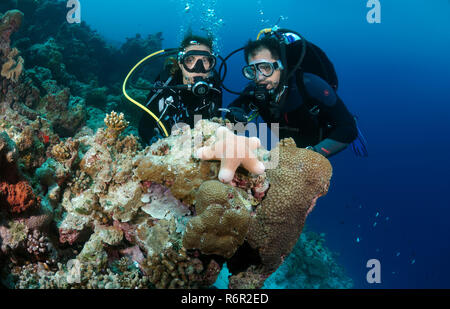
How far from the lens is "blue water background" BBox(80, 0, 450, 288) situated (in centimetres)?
3591

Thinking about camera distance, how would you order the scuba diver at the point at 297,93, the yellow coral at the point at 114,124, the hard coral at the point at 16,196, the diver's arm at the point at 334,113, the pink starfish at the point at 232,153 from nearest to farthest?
the pink starfish at the point at 232,153 < the hard coral at the point at 16,196 < the yellow coral at the point at 114,124 < the diver's arm at the point at 334,113 < the scuba diver at the point at 297,93

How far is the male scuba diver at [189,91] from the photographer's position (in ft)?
15.0

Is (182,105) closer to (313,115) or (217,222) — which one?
(313,115)

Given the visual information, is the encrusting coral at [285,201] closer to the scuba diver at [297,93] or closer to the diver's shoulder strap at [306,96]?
the scuba diver at [297,93]

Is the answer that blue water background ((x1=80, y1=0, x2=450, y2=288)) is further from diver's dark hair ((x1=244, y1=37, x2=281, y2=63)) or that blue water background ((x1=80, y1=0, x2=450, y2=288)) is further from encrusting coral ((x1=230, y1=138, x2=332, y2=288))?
encrusting coral ((x1=230, y1=138, x2=332, y2=288))

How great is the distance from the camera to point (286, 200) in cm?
235

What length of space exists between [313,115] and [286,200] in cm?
301

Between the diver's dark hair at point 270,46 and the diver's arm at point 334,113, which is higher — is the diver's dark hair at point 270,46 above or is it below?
above

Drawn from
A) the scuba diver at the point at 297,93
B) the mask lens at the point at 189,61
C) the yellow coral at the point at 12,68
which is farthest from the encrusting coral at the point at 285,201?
the yellow coral at the point at 12,68

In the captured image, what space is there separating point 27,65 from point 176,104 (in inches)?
357

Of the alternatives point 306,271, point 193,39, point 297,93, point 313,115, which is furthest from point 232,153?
point 306,271

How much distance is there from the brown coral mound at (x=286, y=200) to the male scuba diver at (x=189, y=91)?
2.55 metres

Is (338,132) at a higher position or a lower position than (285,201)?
higher
